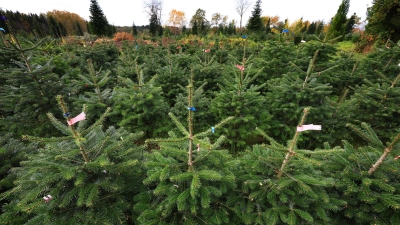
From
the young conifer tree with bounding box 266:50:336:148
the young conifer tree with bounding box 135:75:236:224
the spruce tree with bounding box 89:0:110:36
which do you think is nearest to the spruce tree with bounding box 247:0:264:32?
the spruce tree with bounding box 89:0:110:36

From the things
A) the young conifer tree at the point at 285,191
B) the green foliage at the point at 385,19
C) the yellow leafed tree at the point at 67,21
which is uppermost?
the yellow leafed tree at the point at 67,21

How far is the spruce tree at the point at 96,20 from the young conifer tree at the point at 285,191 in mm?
36633

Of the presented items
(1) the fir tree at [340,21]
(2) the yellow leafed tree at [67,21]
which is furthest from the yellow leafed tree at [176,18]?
(1) the fir tree at [340,21]

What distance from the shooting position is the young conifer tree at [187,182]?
1.96 m

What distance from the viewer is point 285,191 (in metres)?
2.06

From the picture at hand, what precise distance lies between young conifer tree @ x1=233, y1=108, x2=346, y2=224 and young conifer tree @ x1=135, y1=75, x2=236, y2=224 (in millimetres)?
274

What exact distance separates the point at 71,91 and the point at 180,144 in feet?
13.5

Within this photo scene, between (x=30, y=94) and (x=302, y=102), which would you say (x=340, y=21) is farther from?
(x=30, y=94)

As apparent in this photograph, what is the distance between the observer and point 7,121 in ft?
14.8

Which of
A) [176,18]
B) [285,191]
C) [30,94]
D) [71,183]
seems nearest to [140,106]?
[71,183]

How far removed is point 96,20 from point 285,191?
38.6m

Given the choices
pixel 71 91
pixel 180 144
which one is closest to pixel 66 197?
pixel 180 144

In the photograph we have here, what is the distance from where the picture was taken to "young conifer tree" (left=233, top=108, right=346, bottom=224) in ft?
6.39

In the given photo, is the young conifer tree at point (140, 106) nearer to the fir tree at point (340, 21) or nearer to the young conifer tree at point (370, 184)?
the young conifer tree at point (370, 184)
